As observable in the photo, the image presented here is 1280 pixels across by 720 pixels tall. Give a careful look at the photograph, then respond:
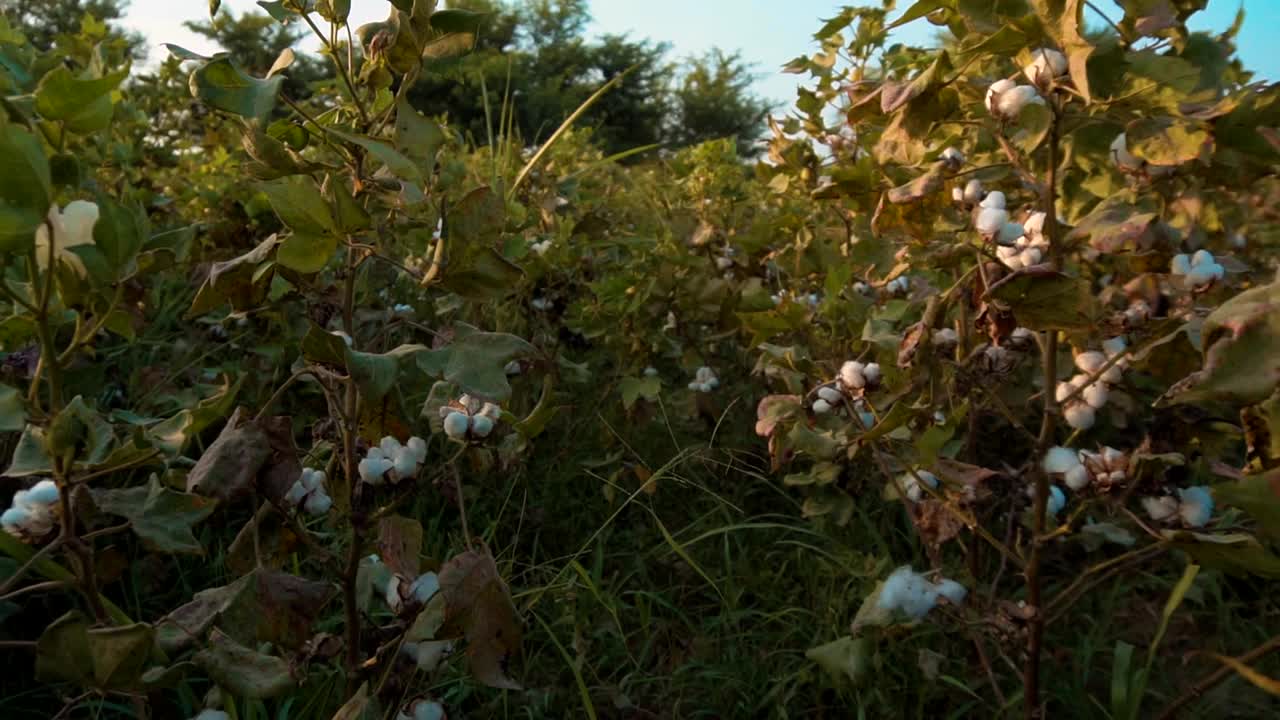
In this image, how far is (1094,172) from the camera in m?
1.33

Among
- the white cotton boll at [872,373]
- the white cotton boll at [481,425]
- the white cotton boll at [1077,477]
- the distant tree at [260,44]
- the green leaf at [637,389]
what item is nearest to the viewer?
the white cotton boll at [481,425]

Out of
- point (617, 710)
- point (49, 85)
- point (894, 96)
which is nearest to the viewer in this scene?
point (49, 85)

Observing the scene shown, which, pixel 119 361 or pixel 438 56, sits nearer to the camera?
pixel 438 56

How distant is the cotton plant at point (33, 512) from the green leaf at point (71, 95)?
0.36 meters

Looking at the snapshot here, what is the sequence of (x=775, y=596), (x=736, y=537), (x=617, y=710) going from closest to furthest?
(x=617, y=710)
(x=775, y=596)
(x=736, y=537)

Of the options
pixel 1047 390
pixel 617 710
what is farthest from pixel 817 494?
pixel 1047 390

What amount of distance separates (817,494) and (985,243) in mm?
940

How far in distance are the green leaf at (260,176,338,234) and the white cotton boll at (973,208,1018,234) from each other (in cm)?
69

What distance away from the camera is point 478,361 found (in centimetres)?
83

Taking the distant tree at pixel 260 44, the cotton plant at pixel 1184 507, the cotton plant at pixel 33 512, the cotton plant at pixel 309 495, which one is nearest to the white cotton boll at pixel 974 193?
the cotton plant at pixel 1184 507

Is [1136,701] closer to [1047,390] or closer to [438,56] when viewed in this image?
[1047,390]

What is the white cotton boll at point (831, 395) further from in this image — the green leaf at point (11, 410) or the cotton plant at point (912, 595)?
the green leaf at point (11, 410)

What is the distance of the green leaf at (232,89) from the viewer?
75cm

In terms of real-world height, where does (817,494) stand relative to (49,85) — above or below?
below
